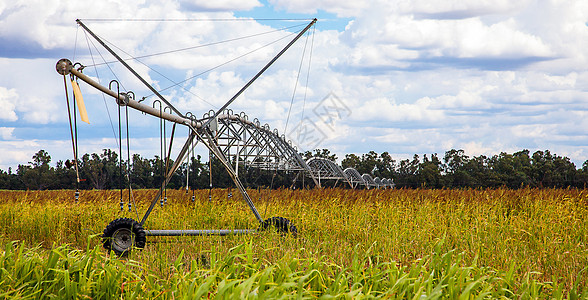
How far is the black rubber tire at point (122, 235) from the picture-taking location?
8.11m

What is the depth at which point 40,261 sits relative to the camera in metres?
4.88

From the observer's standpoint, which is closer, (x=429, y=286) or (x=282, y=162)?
(x=429, y=286)

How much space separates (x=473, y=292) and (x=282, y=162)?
15.3 m

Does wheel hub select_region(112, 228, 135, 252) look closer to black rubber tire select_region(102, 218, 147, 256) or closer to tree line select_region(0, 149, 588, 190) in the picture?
black rubber tire select_region(102, 218, 147, 256)

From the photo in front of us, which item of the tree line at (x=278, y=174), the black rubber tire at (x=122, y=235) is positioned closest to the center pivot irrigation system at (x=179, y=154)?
the black rubber tire at (x=122, y=235)

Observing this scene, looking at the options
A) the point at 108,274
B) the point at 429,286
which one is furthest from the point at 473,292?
the point at 108,274

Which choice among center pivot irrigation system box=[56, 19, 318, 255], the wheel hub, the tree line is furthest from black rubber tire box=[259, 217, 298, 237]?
the tree line

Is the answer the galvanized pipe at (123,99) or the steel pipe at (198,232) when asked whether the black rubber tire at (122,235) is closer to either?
the steel pipe at (198,232)

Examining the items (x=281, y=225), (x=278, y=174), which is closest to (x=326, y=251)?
(x=281, y=225)

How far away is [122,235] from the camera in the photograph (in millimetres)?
8328

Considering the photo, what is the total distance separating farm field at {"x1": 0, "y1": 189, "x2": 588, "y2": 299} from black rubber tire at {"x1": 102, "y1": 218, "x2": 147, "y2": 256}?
43 cm

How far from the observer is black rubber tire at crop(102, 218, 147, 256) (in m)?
8.11

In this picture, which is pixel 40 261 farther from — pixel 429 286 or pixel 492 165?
pixel 492 165

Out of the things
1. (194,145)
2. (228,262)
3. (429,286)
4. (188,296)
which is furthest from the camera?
(194,145)
